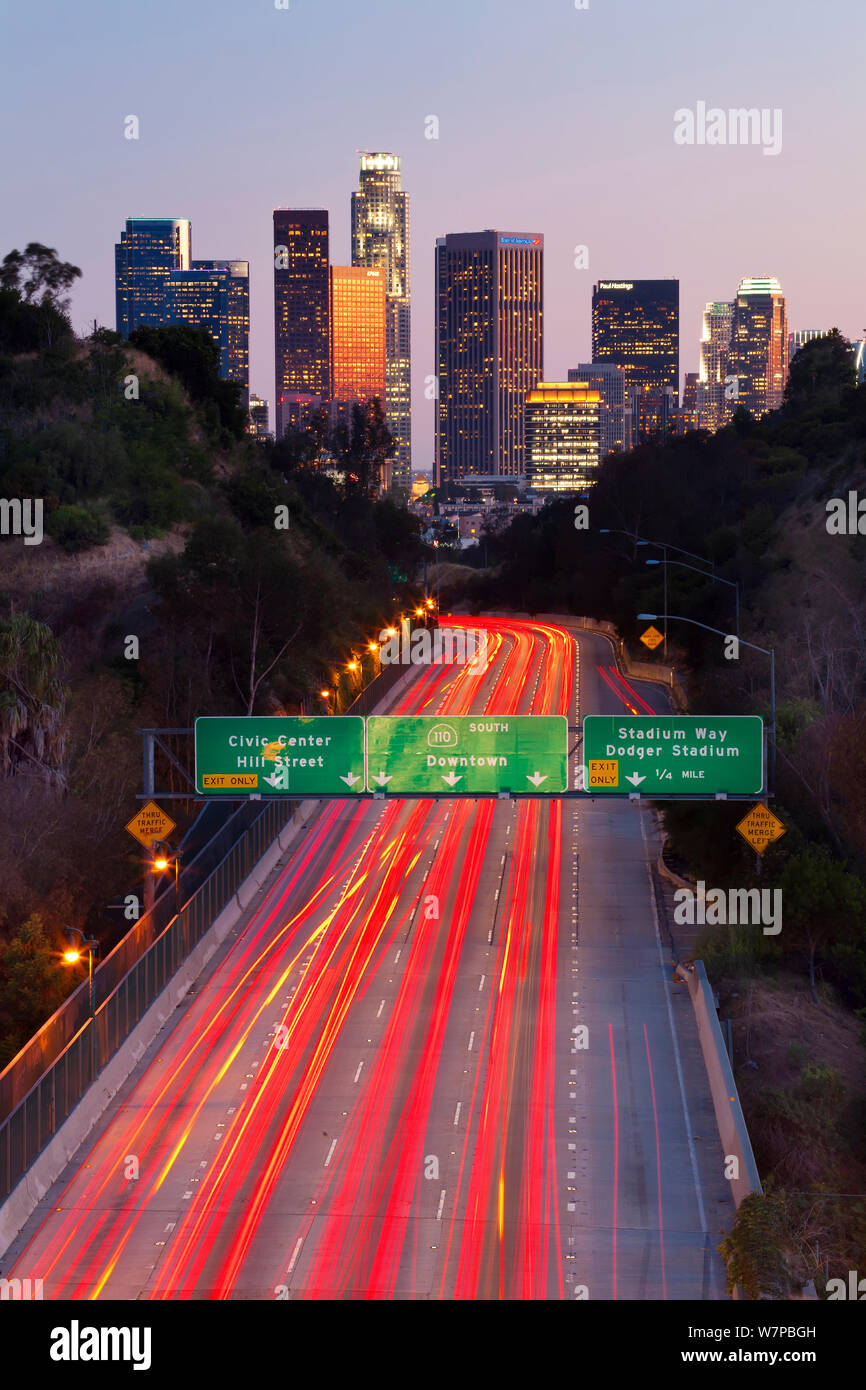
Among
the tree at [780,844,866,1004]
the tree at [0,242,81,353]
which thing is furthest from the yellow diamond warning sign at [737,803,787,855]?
the tree at [0,242,81,353]

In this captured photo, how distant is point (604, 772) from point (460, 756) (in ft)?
10.3

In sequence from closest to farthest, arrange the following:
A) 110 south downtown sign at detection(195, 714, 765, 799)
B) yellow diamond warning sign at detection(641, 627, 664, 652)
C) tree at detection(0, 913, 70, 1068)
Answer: tree at detection(0, 913, 70, 1068), 110 south downtown sign at detection(195, 714, 765, 799), yellow diamond warning sign at detection(641, 627, 664, 652)

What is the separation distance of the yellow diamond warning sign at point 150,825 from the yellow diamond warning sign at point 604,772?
964 centimetres

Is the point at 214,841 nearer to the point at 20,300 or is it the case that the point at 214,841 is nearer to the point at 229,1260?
the point at 229,1260

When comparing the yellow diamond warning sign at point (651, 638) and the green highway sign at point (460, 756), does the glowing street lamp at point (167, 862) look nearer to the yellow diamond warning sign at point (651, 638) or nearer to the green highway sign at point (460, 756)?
the green highway sign at point (460, 756)

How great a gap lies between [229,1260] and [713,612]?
60.8 m

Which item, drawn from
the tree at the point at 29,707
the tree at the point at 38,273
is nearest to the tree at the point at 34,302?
the tree at the point at 38,273

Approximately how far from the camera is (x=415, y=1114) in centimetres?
2955

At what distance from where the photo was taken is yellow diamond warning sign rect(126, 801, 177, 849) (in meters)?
34.6

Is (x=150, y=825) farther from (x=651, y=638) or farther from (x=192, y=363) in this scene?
(x=192, y=363)

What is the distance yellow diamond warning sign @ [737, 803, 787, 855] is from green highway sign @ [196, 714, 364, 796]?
9.11 metres

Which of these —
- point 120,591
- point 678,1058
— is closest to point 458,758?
point 678,1058

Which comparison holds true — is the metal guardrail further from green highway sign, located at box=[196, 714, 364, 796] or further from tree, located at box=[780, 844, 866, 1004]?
tree, located at box=[780, 844, 866, 1004]

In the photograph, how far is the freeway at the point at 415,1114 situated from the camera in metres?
23.6
